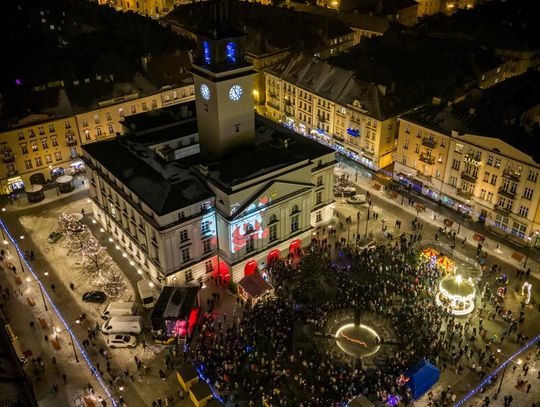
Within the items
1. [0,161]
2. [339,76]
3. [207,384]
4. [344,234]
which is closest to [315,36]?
[339,76]

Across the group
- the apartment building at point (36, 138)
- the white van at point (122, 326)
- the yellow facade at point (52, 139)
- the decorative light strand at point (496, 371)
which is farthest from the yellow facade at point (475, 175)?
the apartment building at point (36, 138)

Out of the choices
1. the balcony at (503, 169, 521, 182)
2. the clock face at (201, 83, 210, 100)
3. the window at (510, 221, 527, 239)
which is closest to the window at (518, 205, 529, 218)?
the window at (510, 221, 527, 239)

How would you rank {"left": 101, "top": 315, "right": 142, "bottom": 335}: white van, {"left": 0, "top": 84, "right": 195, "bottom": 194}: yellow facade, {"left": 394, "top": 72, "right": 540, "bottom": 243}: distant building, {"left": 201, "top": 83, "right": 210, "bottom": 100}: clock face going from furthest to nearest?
{"left": 0, "top": 84, "right": 195, "bottom": 194}: yellow facade → {"left": 394, "top": 72, "right": 540, "bottom": 243}: distant building → {"left": 201, "top": 83, "right": 210, "bottom": 100}: clock face → {"left": 101, "top": 315, "right": 142, "bottom": 335}: white van

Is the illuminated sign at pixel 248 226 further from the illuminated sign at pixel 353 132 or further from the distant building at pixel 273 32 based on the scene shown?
the distant building at pixel 273 32

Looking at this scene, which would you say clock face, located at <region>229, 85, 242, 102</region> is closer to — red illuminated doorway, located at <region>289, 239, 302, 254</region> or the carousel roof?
red illuminated doorway, located at <region>289, 239, 302, 254</region>

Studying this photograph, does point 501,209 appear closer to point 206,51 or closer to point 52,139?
point 206,51

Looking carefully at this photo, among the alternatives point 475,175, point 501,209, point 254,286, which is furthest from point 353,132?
point 254,286
